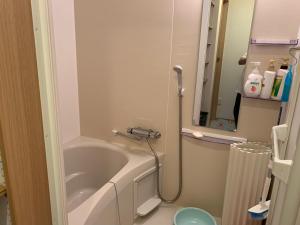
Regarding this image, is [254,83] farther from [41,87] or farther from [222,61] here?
[41,87]

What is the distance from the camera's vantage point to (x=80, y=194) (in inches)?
81.4

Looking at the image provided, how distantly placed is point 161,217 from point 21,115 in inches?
67.3

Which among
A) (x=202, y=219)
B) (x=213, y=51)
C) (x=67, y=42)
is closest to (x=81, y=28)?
(x=67, y=42)

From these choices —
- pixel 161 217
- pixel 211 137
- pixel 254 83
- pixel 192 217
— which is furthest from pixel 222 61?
pixel 161 217

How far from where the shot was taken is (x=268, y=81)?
1.42m

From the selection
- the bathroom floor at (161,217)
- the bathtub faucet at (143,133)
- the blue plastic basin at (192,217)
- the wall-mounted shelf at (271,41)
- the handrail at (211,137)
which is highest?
the wall-mounted shelf at (271,41)

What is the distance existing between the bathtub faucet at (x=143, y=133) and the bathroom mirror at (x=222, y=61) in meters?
0.35

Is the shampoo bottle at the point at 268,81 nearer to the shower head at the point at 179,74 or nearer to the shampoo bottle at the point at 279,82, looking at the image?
the shampoo bottle at the point at 279,82

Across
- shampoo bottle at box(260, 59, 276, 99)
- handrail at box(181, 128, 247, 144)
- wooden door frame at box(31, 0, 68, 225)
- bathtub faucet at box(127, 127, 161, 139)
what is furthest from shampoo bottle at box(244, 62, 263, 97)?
wooden door frame at box(31, 0, 68, 225)

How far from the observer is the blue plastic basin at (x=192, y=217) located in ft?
5.86

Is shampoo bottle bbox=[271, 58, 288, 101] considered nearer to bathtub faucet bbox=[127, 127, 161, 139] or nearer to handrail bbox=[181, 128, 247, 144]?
handrail bbox=[181, 128, 247, 144]

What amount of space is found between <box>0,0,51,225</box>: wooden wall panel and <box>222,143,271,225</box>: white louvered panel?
1.23 m

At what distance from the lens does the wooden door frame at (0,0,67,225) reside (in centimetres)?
48

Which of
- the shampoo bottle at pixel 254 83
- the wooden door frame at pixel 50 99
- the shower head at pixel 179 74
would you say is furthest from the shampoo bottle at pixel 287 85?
the wooden door frame at pixel 50 99
